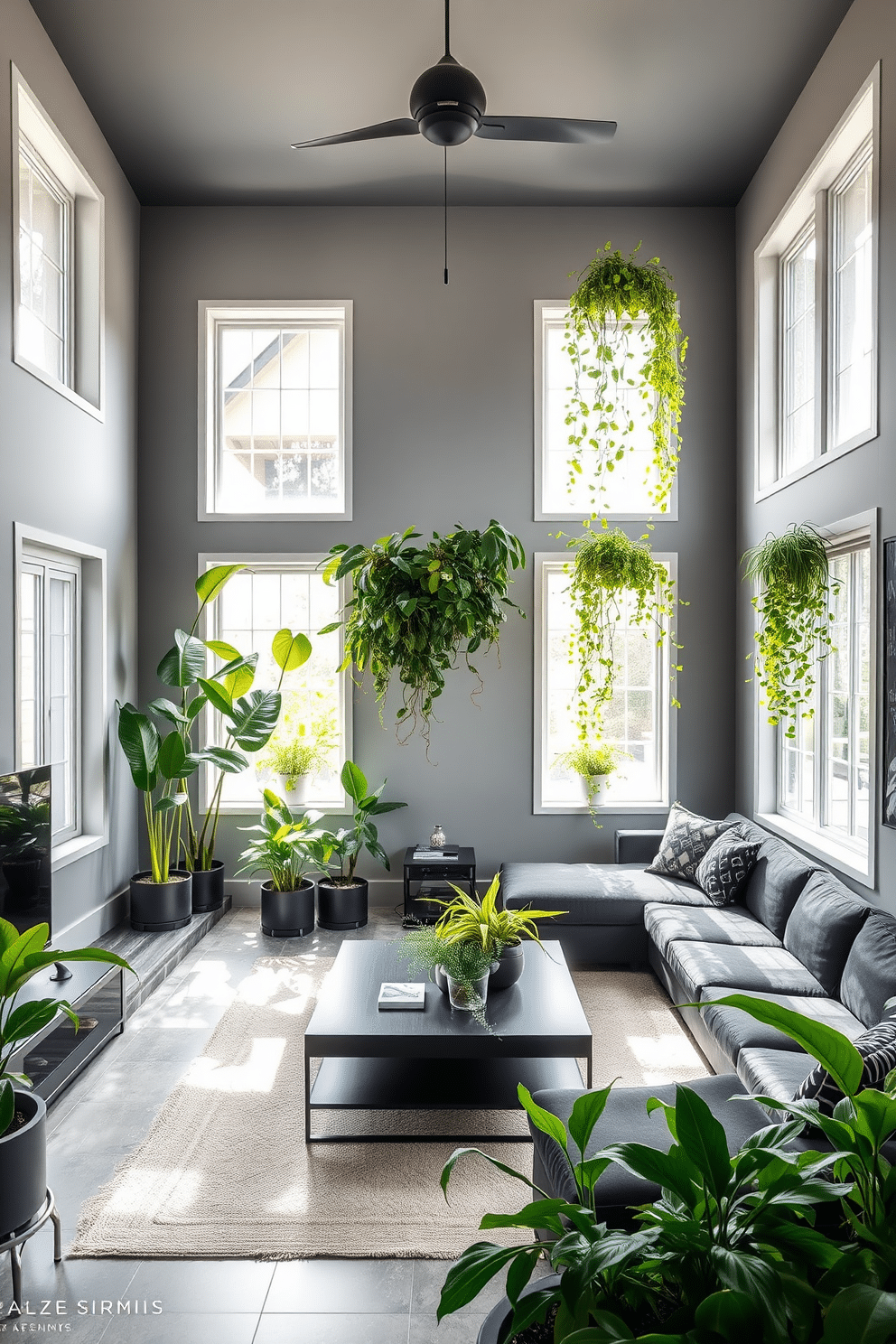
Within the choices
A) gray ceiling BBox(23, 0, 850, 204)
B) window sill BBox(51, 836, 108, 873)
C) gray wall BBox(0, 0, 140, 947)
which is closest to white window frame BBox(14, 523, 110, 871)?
window sill BBox(51, 836, 108, 873)

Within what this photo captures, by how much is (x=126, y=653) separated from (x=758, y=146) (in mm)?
4690

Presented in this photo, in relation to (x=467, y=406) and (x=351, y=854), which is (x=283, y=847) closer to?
(x=351, y=854)

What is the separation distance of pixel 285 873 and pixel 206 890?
1.87ft

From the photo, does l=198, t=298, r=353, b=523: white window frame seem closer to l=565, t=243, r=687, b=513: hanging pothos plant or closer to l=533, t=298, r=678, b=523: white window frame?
l=533, t=298, r=678, b=523: white window frame

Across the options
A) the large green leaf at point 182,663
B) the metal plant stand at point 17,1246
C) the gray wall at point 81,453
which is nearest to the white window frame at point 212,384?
the gray wall at point 81,453

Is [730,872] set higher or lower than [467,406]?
lower

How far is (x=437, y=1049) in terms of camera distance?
2.81 metres

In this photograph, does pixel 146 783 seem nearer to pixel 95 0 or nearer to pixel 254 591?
pixel 254 591

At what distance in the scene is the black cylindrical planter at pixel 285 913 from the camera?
501cm

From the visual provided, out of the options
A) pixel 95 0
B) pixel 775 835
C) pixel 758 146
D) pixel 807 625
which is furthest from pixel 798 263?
pixel 95 0

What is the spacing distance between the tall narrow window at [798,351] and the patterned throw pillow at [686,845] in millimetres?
1948

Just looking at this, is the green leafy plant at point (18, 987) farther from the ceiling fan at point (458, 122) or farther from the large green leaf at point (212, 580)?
the large green leaf at point (212, 580)

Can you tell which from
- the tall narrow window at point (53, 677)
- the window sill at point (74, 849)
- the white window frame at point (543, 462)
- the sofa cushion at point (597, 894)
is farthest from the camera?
the white window frame at point (543, 462)

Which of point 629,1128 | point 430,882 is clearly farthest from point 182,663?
point 629,1128
